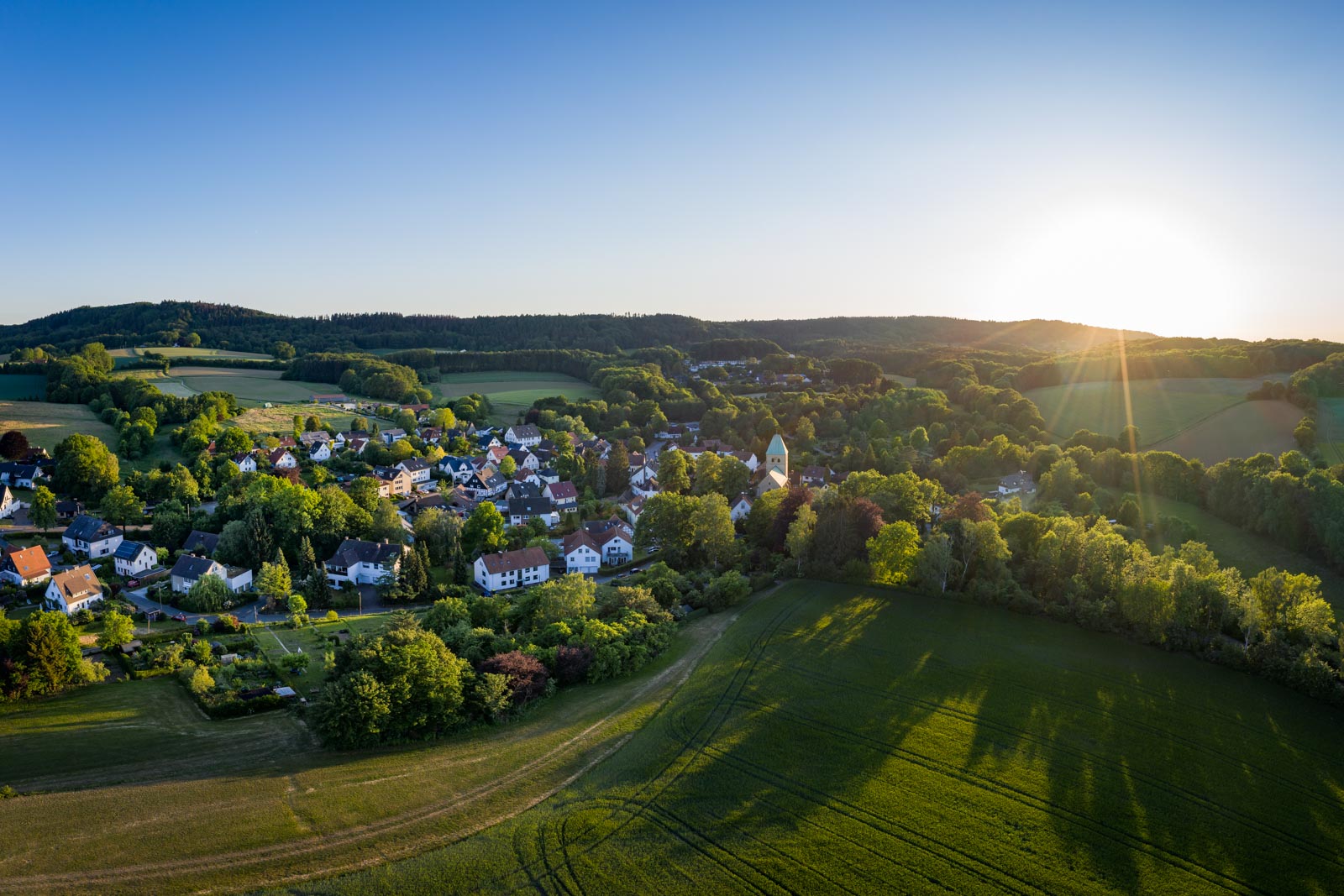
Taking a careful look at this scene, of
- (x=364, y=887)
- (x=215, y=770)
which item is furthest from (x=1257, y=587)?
(x=215, y=770)

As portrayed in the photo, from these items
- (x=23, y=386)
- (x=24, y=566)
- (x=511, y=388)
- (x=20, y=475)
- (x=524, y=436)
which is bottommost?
(x=24, y=566)

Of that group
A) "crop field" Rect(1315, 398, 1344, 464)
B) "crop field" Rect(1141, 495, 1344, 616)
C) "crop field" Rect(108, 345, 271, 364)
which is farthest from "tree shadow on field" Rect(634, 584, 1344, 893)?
"crop field" Rect(108, 345, 271, 364)

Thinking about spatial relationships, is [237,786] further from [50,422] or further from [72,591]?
[50,422]

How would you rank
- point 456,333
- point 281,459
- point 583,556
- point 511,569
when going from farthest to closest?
point 456,333, point 281,459, point 583,556, point 511,569

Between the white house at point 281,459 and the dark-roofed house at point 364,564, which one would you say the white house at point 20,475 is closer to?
the white house at point 281,459

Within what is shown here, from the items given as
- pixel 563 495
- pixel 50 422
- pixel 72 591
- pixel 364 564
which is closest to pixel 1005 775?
pixel 364 564

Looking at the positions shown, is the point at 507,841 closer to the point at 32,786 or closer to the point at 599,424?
the point at 32,786
